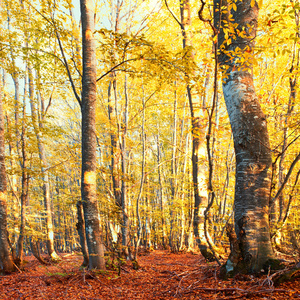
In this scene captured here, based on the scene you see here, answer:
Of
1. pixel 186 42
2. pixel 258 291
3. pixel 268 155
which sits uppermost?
pixel 186 42

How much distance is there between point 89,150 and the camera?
442 cm

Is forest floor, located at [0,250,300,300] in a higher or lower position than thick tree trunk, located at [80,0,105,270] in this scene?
lower

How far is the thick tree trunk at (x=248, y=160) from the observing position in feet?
8.27

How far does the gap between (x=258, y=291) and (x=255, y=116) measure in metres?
1.95

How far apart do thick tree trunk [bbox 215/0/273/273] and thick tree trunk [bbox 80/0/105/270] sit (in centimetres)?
259

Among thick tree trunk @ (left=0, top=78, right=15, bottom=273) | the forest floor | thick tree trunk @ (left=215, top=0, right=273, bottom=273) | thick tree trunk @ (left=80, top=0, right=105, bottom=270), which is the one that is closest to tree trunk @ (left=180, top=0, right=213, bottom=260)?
the forest floor

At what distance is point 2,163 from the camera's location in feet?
18.6

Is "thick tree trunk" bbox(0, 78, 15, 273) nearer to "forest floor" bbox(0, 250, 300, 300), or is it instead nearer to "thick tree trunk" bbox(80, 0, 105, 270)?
"forest floor" bbox(0, 250, 300, 300)

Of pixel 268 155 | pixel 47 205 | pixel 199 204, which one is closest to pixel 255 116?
pixel 268 155

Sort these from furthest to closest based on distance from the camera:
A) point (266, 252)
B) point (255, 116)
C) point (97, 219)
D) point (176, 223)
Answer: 1. point (176, 223)
2. point (97, 219)
3. point (255, 116)
4. point (266, 252)

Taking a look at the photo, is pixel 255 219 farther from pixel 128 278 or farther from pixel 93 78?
pixel 93 78

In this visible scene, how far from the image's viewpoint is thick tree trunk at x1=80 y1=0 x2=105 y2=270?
419 cm

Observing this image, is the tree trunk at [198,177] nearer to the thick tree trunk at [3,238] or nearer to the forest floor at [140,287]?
the forest floor at [140,287]

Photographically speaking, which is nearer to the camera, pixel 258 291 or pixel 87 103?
pixel 258 291
